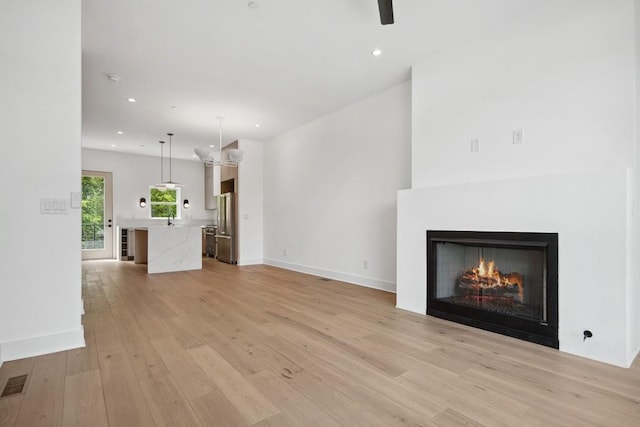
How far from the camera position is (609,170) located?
227 cm

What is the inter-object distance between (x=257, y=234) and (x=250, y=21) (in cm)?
513

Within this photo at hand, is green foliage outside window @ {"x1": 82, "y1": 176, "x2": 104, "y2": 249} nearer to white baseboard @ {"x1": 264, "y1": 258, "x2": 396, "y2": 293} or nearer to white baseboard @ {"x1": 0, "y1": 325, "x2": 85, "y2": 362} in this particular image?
white baseboard @ {"x1": 264, "y1": 258, "x2": 396, "y2": 293}

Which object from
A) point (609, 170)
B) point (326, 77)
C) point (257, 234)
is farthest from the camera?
point (257, 234)

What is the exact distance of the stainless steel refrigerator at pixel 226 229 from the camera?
294 inches

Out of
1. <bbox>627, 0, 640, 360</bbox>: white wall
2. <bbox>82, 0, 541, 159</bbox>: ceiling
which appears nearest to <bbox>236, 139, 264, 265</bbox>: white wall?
<bbox>82, 0, 541, 159</bbox>: ceiling

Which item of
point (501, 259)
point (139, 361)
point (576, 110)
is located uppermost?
point (576, 110)

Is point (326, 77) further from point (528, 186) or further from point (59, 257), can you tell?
point (59, 257)

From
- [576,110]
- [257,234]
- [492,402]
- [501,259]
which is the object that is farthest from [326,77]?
[257,234]

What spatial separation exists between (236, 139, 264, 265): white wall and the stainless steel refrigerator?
247mm

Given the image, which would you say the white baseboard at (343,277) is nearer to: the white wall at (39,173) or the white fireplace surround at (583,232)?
the white fireplace surround at (583,232)

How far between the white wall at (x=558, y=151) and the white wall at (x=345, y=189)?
94 centimetres

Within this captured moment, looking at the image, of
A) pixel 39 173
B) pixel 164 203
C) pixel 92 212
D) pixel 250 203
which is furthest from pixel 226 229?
pixel 39 173

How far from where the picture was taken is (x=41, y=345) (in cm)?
239

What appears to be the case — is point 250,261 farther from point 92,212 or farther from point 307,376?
point 307,376
